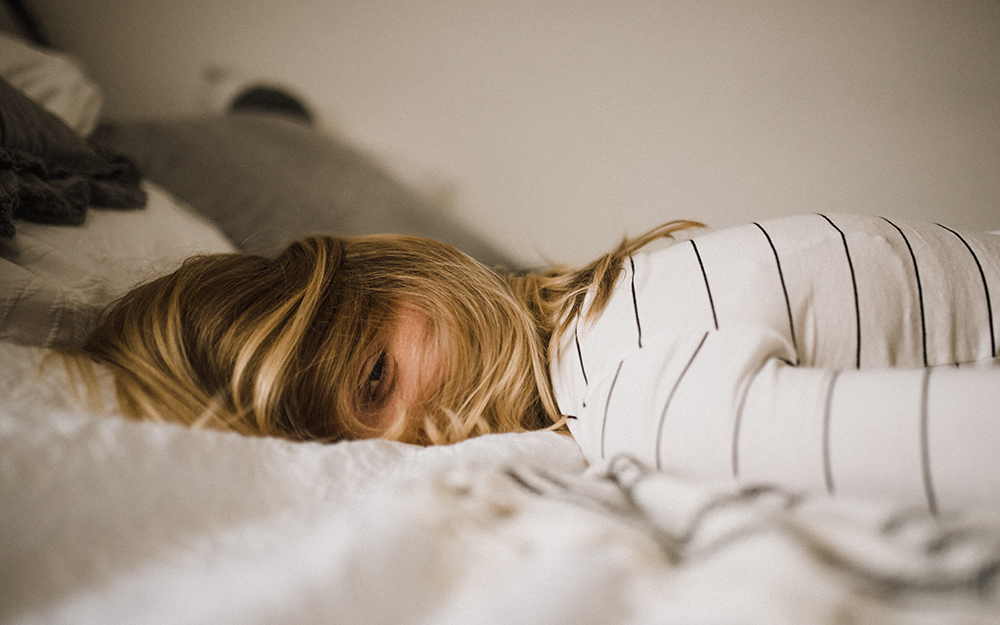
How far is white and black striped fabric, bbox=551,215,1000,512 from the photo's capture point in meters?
0.31

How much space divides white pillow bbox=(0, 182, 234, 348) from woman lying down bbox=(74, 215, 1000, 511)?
37mm

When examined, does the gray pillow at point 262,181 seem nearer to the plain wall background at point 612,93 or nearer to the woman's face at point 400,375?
the plain wall background at point 612,93

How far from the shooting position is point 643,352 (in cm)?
45

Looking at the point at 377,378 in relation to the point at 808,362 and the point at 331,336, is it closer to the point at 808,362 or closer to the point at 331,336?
the point at 331,336

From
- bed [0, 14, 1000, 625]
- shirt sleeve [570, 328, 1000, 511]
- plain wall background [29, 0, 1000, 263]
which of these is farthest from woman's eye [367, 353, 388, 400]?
plain wall background [29, 0, 1000, 263]

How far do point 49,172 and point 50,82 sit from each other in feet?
1.29

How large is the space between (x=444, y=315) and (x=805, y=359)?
0.40 m

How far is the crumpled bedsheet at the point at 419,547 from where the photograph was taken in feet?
0.71

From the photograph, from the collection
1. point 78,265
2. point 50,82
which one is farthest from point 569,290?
point 50,82

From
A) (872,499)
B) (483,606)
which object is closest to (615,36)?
(872,499)

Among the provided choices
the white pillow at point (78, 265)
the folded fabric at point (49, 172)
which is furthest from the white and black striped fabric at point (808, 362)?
the folded fabric at point (49, 172)

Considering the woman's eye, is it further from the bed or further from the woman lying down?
the bed

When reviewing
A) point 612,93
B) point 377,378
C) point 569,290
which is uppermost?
point 612,93

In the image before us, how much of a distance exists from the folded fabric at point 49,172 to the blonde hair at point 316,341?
18 cm
